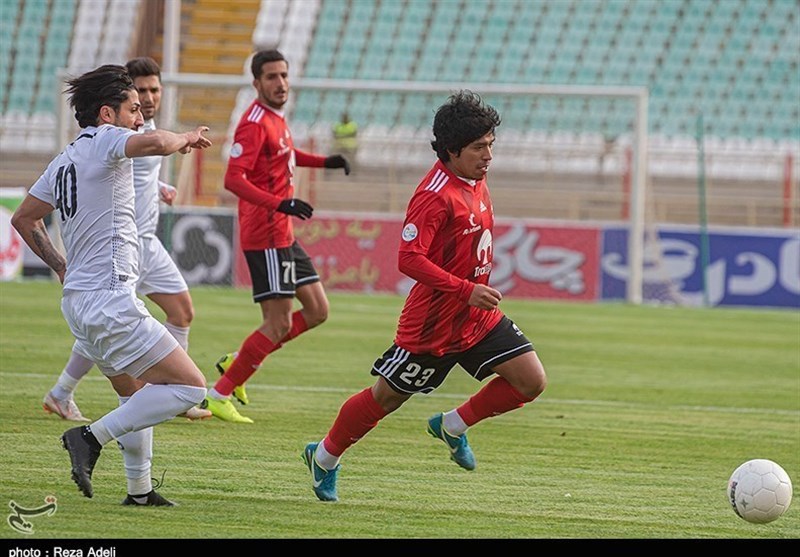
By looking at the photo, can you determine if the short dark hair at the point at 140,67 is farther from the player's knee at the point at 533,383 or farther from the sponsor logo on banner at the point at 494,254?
the sponsor logo on banner at the point at 494,254

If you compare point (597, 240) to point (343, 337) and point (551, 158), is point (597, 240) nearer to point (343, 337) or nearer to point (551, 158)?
point (551, 158)

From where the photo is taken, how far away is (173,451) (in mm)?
6816

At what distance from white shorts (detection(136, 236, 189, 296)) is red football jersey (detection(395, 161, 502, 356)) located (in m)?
2.53

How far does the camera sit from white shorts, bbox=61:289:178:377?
5191mm

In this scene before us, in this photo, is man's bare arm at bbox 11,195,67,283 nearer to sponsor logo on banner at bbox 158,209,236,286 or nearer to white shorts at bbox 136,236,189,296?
white shorts at bbox 136,236,189,296

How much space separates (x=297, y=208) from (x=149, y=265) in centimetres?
102

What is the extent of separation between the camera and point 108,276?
5.24 meters

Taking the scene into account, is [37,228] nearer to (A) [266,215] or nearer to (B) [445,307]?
(B) [445,307]

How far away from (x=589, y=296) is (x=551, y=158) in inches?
121

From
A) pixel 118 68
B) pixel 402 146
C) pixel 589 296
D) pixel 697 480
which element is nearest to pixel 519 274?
pixel 589 296

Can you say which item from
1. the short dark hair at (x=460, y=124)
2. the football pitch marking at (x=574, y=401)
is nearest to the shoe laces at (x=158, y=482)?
the short dark hair at (x=460, y=124)

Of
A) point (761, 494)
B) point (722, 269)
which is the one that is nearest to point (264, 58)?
point (761, 494)

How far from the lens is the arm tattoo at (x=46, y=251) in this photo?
220 inches

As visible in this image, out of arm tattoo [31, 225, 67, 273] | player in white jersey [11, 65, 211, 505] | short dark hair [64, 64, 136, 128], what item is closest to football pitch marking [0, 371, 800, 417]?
arm tattoo [31, 225, 67, 273]
